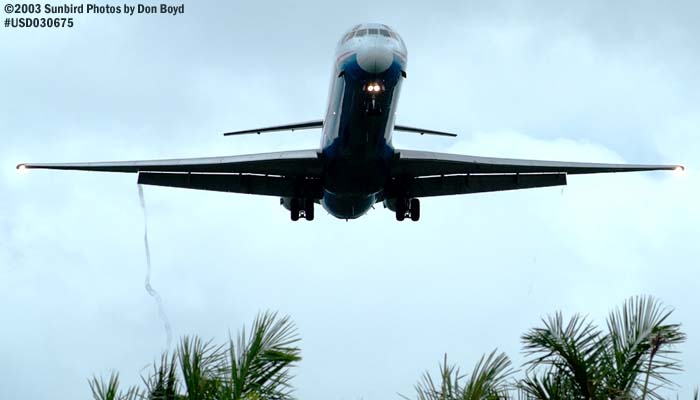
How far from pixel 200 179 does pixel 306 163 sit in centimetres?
484

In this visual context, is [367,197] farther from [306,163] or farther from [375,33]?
[375,33]

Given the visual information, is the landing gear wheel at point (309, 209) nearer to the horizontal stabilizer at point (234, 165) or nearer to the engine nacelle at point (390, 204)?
the horizontal stabilizer at point (234, 165)

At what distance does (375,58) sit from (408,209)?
7.93 meters

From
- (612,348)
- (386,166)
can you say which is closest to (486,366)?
(612,348)

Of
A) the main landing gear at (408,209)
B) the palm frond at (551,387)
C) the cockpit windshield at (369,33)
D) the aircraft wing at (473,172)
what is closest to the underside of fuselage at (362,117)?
the cockpit windshield at (369,33)

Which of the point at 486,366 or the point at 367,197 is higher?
the point at 367,197

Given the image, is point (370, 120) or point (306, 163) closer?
point (370, 120)

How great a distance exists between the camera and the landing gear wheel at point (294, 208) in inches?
1318

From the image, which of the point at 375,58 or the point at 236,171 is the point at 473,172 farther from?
the point at 236,171

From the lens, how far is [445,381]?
7484 mm

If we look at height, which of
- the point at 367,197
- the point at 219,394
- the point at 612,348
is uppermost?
the point at 367,197

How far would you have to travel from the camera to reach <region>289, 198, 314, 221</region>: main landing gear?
33.4 m

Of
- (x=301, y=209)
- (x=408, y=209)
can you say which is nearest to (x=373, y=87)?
(x=408, y=209)

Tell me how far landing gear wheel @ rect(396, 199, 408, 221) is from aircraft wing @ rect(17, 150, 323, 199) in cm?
270
